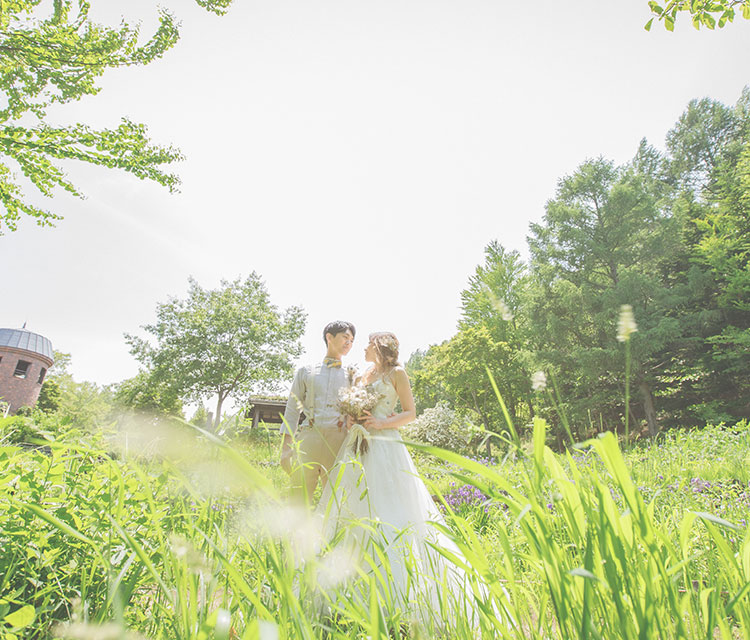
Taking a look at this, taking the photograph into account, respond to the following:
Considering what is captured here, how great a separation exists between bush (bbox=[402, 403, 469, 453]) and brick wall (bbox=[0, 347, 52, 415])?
33.7m

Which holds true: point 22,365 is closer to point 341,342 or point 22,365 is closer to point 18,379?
point 18,379

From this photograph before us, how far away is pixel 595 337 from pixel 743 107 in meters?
22.8

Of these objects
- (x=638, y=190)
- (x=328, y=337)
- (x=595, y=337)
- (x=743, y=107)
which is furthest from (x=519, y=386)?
(x=743, y=107)

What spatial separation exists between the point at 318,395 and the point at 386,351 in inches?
32.9

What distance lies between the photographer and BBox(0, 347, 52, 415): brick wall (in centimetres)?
3102

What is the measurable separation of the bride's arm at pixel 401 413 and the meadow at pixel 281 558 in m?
1.89

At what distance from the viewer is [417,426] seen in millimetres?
16281

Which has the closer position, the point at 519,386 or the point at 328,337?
the point at 328,337

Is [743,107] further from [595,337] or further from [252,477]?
[252,477]

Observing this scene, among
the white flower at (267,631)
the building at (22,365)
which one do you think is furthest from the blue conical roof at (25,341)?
the white flower at (267,631)

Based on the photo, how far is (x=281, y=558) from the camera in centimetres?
86

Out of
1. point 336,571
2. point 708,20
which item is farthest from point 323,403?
point 708,20

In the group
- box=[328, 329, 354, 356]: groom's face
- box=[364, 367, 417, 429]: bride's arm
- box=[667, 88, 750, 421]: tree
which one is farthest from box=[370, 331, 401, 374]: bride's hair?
box=[667, 88, 750, 421]: tree

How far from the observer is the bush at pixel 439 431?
1540 cm
